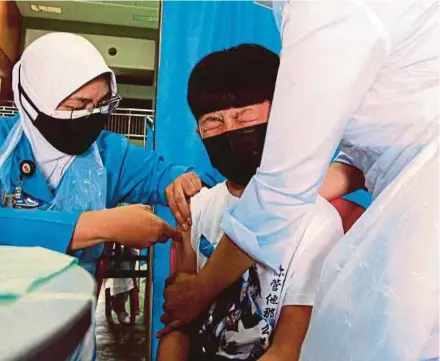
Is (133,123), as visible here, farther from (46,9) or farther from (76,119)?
(46,9)

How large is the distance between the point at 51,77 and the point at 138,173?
0.92 feet

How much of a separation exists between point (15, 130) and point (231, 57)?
0.46 metres

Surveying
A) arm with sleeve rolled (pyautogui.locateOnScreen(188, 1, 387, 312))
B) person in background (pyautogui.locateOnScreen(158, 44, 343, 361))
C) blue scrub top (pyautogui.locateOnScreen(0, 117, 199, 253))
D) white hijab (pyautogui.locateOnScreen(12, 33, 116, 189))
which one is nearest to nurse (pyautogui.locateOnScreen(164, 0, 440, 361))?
arm with sleeve rolled (pyautogui.locateOnScreen(188, 1, 387, 312))

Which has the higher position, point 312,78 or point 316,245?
→ point 312,78

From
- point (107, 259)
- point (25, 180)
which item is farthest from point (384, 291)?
point (25, 180)

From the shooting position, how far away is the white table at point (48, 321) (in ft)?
1.55

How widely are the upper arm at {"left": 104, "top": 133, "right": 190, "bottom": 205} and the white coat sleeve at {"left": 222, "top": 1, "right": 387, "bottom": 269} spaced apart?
476mm

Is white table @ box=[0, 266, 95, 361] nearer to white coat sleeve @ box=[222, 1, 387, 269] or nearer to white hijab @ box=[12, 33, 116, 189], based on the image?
white coat sleeve @ box=[222, 1, 387, 269]

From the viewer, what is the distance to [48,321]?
0.53m

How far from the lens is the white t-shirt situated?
81 centimetres

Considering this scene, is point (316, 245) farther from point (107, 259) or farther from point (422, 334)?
point (107, 259)

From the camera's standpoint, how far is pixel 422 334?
23.1 inches

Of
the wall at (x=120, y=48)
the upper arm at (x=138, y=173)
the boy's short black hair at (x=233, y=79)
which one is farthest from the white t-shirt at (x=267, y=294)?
the wall at (x=120, y=48)

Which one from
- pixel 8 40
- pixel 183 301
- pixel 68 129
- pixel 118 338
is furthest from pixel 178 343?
pixel 8 40
